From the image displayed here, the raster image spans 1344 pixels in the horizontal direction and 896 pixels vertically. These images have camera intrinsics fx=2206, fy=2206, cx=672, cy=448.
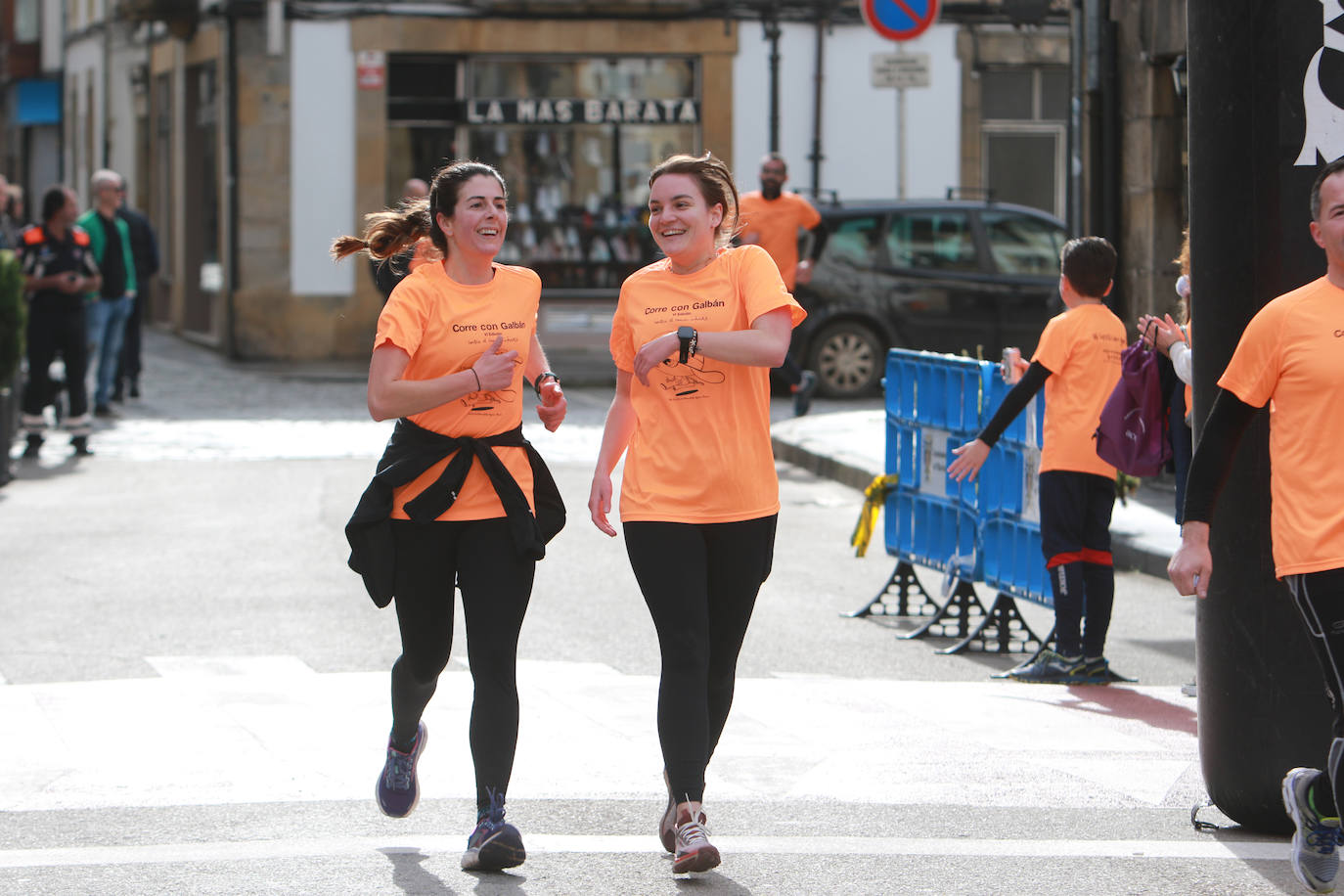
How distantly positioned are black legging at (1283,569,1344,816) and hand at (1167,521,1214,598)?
174 mm

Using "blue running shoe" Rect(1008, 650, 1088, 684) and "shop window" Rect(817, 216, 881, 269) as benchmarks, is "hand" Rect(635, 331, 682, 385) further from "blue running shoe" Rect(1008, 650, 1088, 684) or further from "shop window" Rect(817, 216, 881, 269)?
"shop window" Rect(817, 216, 881, 269)

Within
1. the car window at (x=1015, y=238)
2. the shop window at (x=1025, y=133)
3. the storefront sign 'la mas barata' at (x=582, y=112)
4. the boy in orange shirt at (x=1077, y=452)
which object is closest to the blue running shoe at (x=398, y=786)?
the boy in orange shirt at (x=1077, y=452)

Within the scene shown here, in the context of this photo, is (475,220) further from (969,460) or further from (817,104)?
(817,104)

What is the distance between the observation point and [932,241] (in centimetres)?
1983

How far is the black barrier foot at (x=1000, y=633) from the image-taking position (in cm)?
877

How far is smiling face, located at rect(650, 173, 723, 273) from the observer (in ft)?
17.6

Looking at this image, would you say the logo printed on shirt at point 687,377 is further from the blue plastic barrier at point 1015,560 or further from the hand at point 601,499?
the blue plastic barrier at point 1015,560

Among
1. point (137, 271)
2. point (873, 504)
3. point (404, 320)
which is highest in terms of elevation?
point (137, 271)

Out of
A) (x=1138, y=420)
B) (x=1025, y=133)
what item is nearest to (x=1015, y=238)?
(x=1025, y=133)

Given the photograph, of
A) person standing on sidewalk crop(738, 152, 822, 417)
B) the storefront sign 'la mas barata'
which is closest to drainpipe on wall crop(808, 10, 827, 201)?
the storefront sign 'la mas barata'

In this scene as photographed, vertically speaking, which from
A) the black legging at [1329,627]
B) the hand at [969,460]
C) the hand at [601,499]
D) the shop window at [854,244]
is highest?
the shop window at [854,244]

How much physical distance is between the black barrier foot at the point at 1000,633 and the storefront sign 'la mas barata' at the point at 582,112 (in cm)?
1651

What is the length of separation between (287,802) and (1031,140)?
21080 mm

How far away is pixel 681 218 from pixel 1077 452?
288 cm
